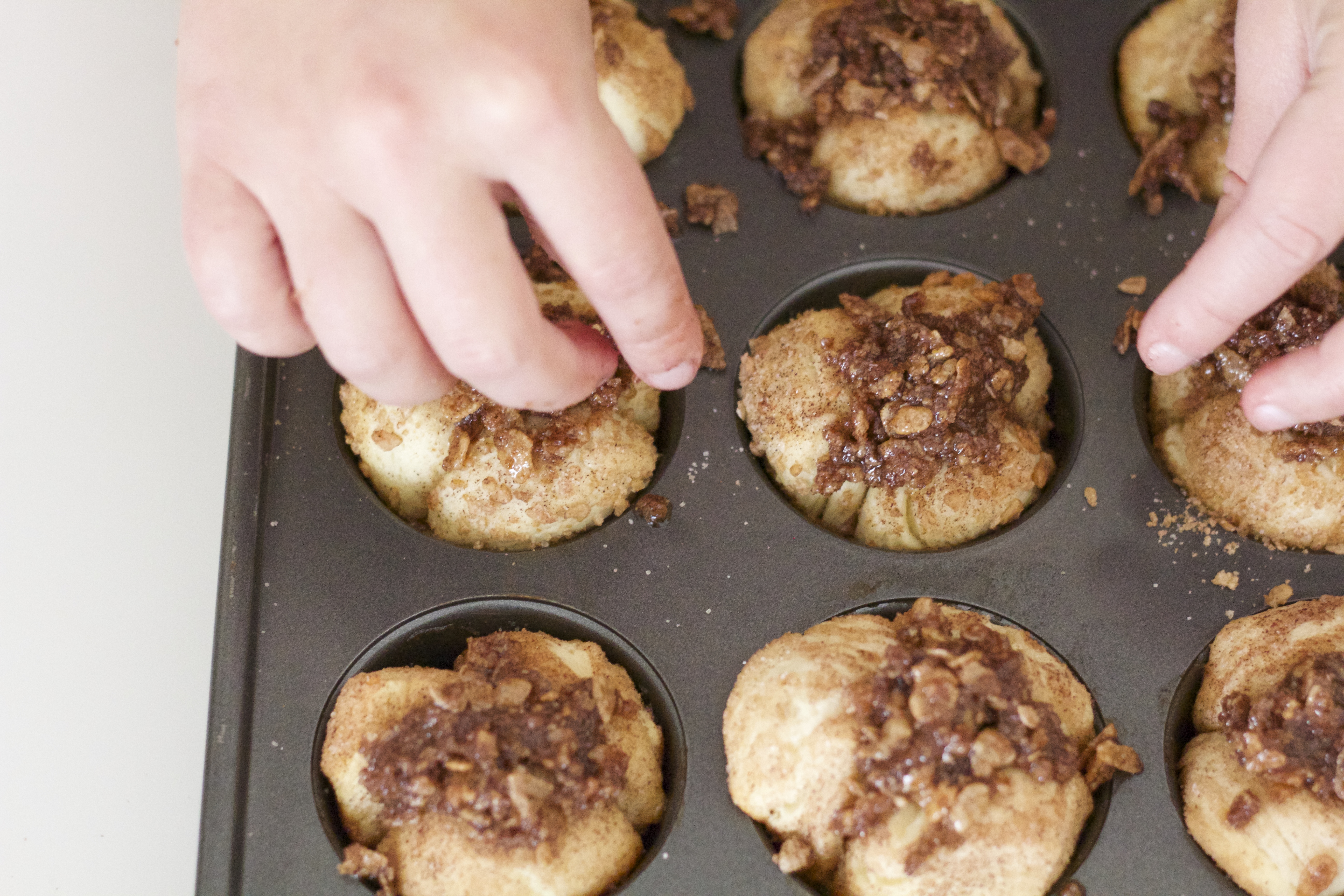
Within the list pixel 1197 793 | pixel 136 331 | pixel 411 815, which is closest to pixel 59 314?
pixel 136 331

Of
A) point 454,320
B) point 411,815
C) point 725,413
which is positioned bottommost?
point 411,815

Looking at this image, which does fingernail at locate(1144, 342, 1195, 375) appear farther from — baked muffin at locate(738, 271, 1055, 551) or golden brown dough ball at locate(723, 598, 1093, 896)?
golden brown dough ball at locate(723, 598, 1093, 896)

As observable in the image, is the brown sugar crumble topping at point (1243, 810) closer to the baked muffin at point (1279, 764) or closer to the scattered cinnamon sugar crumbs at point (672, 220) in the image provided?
the baked muffin at point (1279, 764)

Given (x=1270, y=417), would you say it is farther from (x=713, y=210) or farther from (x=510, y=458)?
(x=510, y=458)

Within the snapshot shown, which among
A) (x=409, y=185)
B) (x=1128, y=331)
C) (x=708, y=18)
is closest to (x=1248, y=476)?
(x=1128, y=331)

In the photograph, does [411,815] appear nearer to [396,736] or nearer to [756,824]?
[396,736]

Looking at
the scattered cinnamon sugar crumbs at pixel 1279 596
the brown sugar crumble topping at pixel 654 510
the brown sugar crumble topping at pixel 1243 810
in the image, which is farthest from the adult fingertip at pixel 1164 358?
the brown sugar crumble topping at pixel 654 510

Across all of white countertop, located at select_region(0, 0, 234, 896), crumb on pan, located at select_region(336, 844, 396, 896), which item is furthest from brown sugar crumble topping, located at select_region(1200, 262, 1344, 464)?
white countertop, located at select_region(0, 0, 234, 896)
